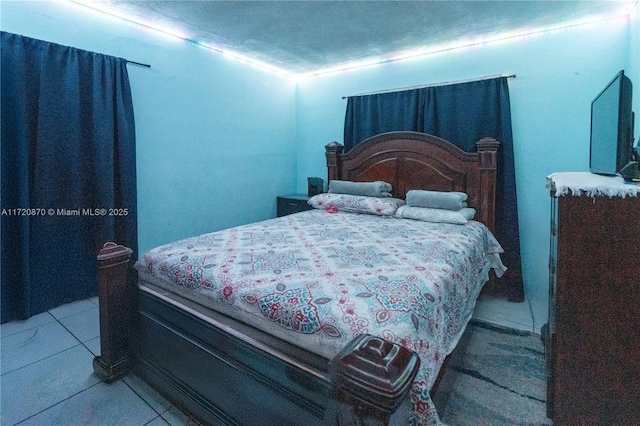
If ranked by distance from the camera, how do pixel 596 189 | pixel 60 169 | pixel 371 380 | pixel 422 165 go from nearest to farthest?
pixel 371 380 → pixel 596 189 → pixel 60 169 → pixel 422 165

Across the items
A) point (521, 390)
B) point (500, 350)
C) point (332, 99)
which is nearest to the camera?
point (521, 390)

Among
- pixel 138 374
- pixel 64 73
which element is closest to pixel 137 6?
pixel 64 73

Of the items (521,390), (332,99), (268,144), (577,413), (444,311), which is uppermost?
(332,99)

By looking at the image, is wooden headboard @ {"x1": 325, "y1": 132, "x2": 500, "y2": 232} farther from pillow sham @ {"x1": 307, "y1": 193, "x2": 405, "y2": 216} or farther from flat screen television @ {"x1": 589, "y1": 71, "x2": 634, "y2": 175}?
flat screen television @ {"x1": 589, "y1": 71, "x2": 634, "y2": 175}

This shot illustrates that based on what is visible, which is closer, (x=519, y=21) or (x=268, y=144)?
(x=519, y=21)

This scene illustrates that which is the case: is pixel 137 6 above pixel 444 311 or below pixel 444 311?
above

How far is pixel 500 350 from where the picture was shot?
2.18 metres

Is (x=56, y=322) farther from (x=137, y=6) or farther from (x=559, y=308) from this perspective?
(x=559, y=308)

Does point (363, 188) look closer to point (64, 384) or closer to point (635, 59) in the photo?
point (635, 59)

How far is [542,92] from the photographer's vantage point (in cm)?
294

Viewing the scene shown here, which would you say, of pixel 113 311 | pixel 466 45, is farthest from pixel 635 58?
pixel 113 311

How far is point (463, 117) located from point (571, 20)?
1047mm

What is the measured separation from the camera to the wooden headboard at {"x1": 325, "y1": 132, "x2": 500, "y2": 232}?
2.98 m

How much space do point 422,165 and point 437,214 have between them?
0.72m
